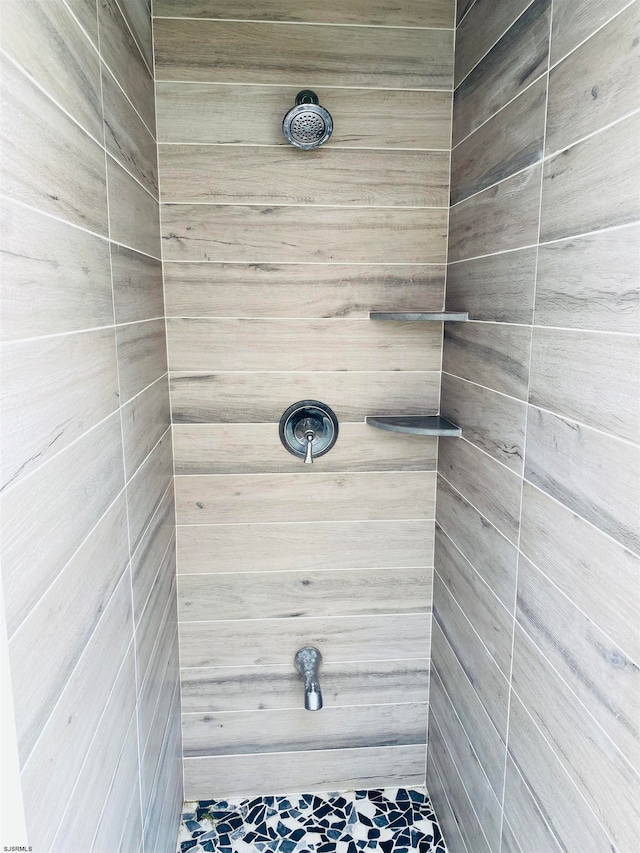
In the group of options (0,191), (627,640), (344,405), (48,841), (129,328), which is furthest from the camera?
(344,405)

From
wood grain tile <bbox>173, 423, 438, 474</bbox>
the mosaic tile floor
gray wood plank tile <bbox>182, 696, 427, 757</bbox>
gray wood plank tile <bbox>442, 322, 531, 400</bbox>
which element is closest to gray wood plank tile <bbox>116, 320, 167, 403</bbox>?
wood grain tile <bbox>173, 423, 438, 474</bbox>

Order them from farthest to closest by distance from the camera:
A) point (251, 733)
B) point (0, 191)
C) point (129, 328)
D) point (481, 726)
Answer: point (251, 733) → point (481, 726) → point (129, 328) → point (0, 191)

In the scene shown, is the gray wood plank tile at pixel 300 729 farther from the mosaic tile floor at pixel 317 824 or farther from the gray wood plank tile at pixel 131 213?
the gray wood plank tile at pixel 131 213

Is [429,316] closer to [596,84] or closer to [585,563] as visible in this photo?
[596,84]

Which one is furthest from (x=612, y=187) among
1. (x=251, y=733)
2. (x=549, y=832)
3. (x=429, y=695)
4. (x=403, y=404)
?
(x=251, y=733)

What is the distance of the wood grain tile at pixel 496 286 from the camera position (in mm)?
1119

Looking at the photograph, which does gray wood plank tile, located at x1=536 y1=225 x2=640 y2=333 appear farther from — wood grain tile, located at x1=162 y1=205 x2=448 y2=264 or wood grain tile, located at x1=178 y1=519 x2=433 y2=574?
wood grain tile, located at x1=178 y1=519 x2=433 y2=574

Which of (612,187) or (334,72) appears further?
(334,72)

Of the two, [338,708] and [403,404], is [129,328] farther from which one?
[338,708]

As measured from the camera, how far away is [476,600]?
1406mm

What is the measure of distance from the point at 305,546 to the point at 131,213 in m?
1.05

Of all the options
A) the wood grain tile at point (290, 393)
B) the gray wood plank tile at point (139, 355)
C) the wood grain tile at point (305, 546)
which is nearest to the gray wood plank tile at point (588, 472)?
the wood grain tile at point (290, 393)

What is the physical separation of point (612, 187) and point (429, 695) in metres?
1.59

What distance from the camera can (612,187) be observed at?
83cm
